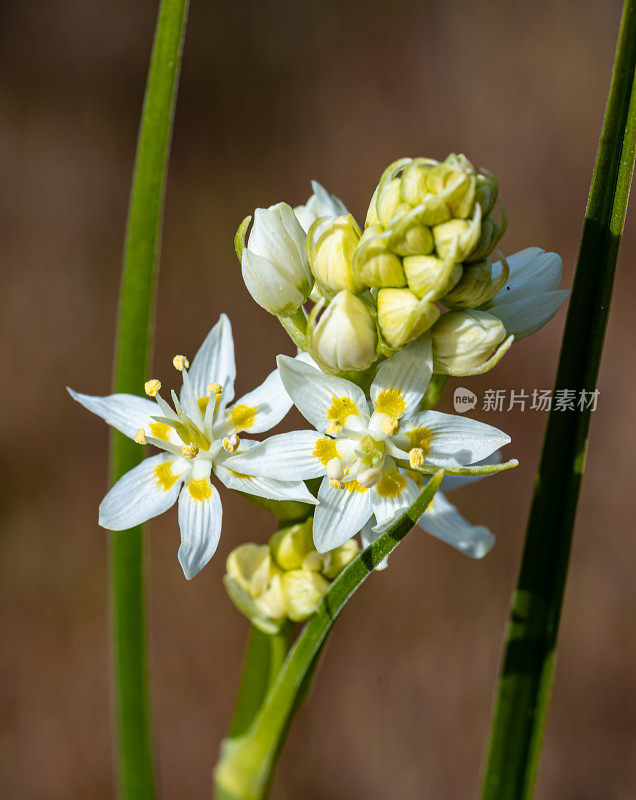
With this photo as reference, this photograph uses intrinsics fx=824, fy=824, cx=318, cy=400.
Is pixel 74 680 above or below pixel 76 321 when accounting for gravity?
below

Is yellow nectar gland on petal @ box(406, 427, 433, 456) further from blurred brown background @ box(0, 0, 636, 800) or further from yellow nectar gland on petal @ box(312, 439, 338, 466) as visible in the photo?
blurred brown background @ box(0, 0, 636, 800)

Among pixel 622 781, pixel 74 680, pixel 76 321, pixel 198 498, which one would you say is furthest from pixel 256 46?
pixel 622 781

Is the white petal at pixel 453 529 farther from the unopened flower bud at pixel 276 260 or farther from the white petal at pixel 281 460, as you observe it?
the unopened flower bud at pixel 276 260

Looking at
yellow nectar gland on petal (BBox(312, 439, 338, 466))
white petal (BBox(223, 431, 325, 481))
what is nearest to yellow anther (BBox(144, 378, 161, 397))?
white petal (BBox(223, 431, 325, 481))

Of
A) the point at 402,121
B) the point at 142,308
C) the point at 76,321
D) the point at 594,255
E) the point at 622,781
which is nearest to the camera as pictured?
the point at 594,255

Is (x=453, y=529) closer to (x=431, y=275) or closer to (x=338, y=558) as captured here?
(x=338, y=558)

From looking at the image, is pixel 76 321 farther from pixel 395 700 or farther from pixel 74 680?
pixel 395 700

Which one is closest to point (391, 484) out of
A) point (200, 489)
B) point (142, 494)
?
point (200, 489)

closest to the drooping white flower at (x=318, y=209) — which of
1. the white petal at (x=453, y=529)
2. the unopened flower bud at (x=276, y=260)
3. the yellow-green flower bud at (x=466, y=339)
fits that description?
the unopened flower bud at (x=276, y=260)
